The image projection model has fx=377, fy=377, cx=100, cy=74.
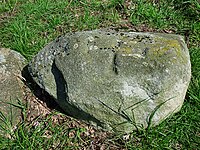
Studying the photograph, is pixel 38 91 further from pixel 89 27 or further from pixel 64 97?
pixel 89 27

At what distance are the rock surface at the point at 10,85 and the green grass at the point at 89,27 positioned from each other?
16 cm

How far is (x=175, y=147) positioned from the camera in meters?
3.66

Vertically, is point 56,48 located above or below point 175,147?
above

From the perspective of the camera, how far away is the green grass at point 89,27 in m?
3.78

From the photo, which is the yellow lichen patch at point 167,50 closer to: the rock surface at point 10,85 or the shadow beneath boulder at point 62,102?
the shadow beneath boulder at point 62,102

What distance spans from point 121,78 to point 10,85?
1.36 m

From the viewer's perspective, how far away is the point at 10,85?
4164 millimetres

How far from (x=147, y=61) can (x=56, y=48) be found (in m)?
0.98

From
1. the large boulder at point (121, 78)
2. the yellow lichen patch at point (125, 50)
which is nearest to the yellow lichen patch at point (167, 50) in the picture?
the large boulder at point (121, 78)

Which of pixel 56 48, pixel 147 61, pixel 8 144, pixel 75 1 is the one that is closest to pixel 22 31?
pixel 75 1

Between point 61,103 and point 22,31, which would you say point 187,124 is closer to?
point 61,103

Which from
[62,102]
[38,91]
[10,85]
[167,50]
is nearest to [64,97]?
[62,102]

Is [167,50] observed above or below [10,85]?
above

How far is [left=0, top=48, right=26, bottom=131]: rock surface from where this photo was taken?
3986mm
